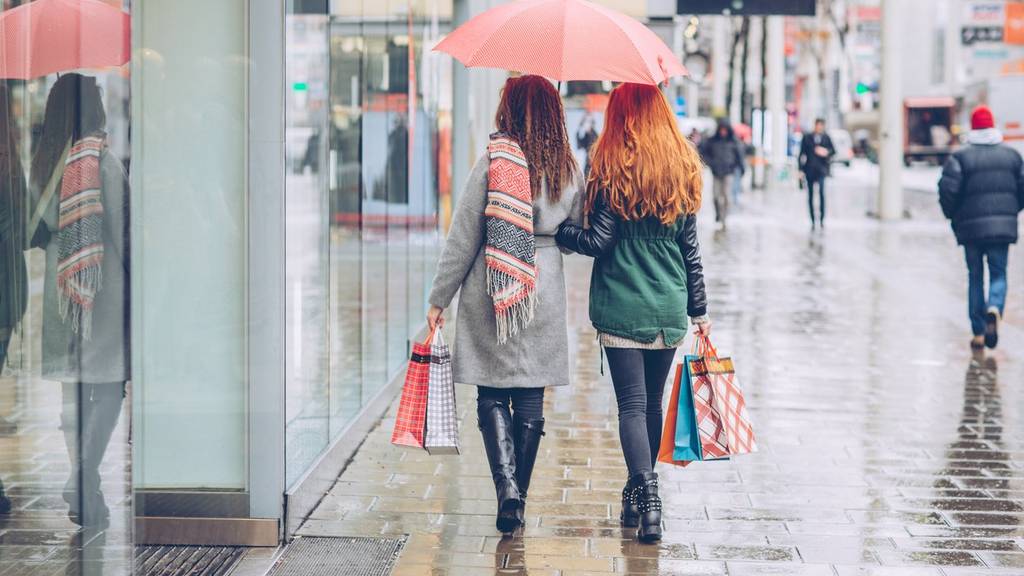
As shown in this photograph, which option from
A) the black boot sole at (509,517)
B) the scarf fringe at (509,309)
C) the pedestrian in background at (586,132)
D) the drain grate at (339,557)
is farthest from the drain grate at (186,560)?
the pedestrian in background at (586,132)

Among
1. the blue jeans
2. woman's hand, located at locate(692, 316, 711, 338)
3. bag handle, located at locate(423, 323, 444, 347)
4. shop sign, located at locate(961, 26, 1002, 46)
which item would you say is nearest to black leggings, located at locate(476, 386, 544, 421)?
bag handle, located at locate(423, 323, 444, 347)

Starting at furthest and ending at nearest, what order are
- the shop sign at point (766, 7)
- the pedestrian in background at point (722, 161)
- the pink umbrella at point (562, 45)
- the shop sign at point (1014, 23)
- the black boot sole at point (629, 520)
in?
1. the shop sign at point (1014, 23)
2. the pedestrian in background at point (722, 161)
3. the shop sign at point (766, 7)
4. the black boot sole at point (629, 520)
5. the pink umbrella at point (562, 45)

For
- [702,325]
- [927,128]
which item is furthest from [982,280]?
[927,128]

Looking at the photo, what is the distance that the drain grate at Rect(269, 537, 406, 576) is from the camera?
4816 millimetres

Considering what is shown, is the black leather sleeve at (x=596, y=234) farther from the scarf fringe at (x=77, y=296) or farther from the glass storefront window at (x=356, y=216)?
the scarf fringe at (x=77, y=296)

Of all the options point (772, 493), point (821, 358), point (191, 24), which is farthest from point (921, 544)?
point (821, 358)

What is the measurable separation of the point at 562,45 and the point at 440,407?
4.46 feet

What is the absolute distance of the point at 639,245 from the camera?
5156 millimetres

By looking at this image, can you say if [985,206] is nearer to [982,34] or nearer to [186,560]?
[186,560]

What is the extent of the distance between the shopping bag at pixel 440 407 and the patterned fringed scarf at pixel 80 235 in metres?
1.89

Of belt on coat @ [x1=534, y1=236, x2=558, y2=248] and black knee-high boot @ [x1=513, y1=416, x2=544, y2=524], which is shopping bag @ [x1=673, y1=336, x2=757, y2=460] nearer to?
black knee-high boot @ [x1=513, y1=416, x2=544, y2=524]

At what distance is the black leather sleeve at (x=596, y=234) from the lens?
5098mm

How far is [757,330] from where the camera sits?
11094mm

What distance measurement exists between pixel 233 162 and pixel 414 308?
425 centimetres
